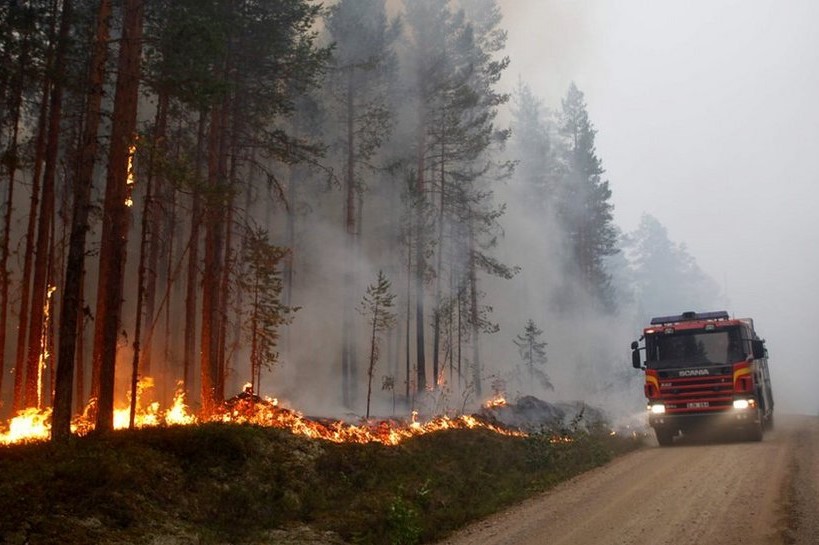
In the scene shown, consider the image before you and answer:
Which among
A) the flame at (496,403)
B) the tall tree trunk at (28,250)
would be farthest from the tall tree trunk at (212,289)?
the flame at (496,403)

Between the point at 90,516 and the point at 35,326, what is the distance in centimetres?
938

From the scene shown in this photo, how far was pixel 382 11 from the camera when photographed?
111ft

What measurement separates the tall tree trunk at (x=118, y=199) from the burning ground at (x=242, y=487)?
1.17 meters

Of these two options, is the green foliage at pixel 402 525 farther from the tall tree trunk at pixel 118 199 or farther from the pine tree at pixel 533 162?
the pine tree at pixel 533 162

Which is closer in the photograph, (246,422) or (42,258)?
(246,422)

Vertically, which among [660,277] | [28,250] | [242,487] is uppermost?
[660,277]

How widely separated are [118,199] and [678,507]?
1175cm

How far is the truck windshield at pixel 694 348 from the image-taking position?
1881 cm

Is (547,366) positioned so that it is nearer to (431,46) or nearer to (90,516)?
(431,46)

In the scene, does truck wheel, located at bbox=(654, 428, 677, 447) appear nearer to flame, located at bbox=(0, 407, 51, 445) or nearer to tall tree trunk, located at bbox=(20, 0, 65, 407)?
flame, located at bbox=(0, 407, 51, 445)

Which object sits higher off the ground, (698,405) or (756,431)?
(698,405)

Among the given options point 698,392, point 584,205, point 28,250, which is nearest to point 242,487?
point 28,250

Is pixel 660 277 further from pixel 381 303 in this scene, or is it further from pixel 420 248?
pixel 381 303

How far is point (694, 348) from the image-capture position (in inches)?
758
